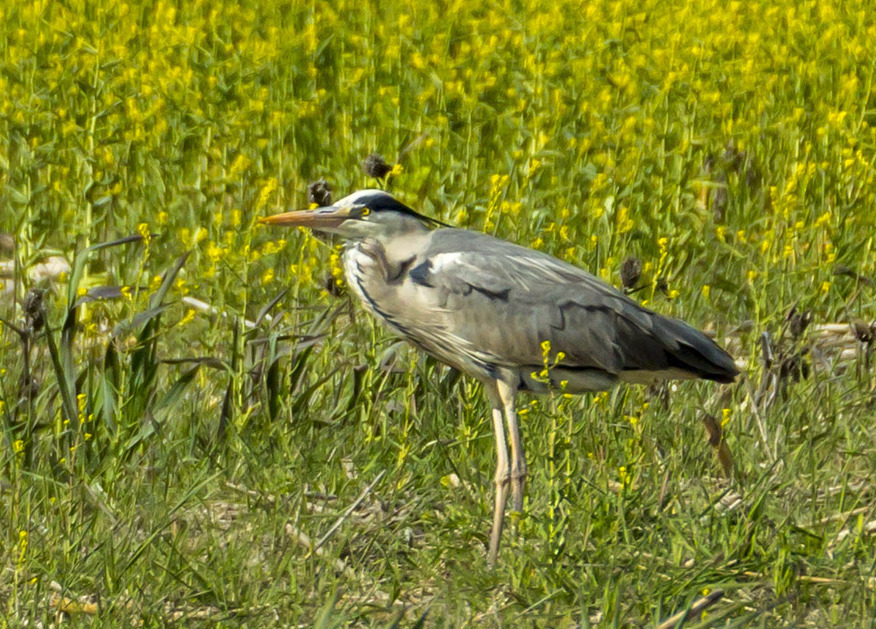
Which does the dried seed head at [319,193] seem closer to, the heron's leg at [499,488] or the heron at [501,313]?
the heron at [501,313]

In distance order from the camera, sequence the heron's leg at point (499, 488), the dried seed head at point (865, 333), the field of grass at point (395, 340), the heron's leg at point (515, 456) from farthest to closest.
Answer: the dried seed head at point (865, 333), the heron's leg at point (515, 456), the heron's leg at point (499, 488), the field of grass at point (395, 340)

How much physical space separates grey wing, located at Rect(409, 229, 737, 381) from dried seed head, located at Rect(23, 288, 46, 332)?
1102 millimetres

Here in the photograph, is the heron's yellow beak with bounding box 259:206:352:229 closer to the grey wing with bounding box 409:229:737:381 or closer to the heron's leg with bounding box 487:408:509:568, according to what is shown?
the grey wing with bounding box 409:229:737:381

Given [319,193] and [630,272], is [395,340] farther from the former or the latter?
[630,272]

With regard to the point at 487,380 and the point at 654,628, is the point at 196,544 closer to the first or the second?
the point at 487,380

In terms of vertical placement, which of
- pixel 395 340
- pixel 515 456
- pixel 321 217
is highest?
pixel 321 217

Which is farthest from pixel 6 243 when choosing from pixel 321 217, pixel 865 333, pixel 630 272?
pixel 865 333

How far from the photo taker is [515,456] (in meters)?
4.06

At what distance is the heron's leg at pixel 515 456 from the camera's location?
4059 mm

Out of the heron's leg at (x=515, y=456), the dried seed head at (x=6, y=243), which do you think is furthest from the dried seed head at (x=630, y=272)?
the dried seed head at (x=6, y=243)

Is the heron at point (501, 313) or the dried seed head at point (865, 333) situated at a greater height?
the heron at point (501, 313)

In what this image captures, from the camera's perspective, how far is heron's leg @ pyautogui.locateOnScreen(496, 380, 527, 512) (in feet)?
13.3

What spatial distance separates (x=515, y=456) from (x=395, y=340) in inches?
42.6

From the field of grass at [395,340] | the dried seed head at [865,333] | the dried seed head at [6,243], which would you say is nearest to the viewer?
the field of grass at [395,340]
